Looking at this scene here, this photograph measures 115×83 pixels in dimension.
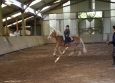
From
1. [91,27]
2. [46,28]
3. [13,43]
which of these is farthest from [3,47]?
[91,27]

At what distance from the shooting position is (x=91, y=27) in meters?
31.5

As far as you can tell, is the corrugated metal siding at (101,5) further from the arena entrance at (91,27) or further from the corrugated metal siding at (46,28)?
the corrugated metal siding at (46,28)

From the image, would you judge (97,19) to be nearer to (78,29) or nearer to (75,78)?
(78,29)

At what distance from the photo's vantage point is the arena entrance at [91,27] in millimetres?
31531

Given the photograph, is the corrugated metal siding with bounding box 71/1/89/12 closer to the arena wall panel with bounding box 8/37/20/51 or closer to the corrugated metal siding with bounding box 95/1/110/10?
the corrugated metal siding with bounding box 95/1/110/10

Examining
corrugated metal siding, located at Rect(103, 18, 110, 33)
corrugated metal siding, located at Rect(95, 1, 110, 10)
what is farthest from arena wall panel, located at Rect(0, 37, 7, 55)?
corrugated metal siding, located at Rect(103, 18, 110, 33)

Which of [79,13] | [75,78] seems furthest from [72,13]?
[75,78]

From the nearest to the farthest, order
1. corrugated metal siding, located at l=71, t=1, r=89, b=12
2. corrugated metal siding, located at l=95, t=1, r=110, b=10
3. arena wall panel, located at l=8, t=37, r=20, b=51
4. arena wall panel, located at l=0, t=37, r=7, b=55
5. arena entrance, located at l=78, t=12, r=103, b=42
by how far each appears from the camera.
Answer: arena wall panel, located at l=0, t=37, r=7, b=55 < arena wall panel, located at l=8, t=37, r=20, b=51 < corrugated metal siding, located at l=95, t=1, r=110, b=10 < arena entrance, located at l=78, t=12, r=103, b=42 < corrugated metal siding, located at l=71, t=1, r=89, b=12

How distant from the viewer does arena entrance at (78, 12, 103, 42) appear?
31.5m

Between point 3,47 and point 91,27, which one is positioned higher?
point 91,27

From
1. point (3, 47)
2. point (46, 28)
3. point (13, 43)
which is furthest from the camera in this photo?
point (46, 28)

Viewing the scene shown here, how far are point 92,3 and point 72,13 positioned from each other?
3.67 m

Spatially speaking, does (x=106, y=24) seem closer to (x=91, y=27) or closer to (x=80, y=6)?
(x=91, y=27)

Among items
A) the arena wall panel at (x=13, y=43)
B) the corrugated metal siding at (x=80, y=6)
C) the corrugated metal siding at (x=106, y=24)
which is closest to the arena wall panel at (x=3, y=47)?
the arena wall panel at (x=13, y=43)
